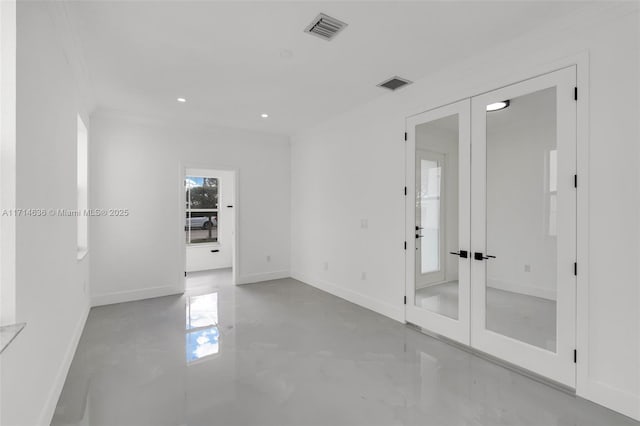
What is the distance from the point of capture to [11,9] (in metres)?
1.52

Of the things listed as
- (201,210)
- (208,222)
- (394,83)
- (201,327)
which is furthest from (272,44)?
(208,222)

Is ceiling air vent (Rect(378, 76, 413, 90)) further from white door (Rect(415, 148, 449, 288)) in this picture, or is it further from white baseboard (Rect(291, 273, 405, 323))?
white baseboard (Rect(291, 273, 405, 323))

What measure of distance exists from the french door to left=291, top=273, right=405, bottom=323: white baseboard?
502 mm

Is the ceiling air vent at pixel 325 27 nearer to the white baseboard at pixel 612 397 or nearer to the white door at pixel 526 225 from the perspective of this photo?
the white door at pixel 526 225

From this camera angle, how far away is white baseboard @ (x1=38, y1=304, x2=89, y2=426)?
6.31 ft

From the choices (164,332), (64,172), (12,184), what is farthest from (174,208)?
(12,184)

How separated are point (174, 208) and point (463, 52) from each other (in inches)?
→ 182

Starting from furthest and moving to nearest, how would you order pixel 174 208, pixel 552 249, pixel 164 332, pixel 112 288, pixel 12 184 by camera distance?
pixel 174 208 < pixel 112 288 < pixel 164 332 < pixel 552 249 < pixel 12 184

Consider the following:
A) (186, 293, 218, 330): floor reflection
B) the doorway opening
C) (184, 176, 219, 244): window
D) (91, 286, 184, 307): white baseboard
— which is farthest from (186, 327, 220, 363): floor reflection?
(184, 176, 219, 244): window

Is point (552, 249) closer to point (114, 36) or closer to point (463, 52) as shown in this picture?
point (463, 52)

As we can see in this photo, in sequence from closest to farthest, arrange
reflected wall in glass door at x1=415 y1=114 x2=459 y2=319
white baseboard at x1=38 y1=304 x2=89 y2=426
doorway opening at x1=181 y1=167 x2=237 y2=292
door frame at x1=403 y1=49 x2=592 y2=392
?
1. white baseboard at x1=38 y1=304 x2=89 y2=426
2. door frame at x1=403 y1=49 x2=592 y2=392
3. reflected wall in glass door at x1=415 y1=114 x2=459 y2=319
4. doorway opening at x1=181 y1=167 x2=237 y2=292

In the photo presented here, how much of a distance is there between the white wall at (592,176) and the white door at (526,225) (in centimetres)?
12

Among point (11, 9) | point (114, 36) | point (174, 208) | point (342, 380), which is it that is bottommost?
point (342, 380)

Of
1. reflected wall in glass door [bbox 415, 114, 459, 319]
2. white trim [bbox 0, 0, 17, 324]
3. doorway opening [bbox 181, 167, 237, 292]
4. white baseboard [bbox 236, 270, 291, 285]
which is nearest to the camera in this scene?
white trim [bbox 0, 0, 17, 324]
